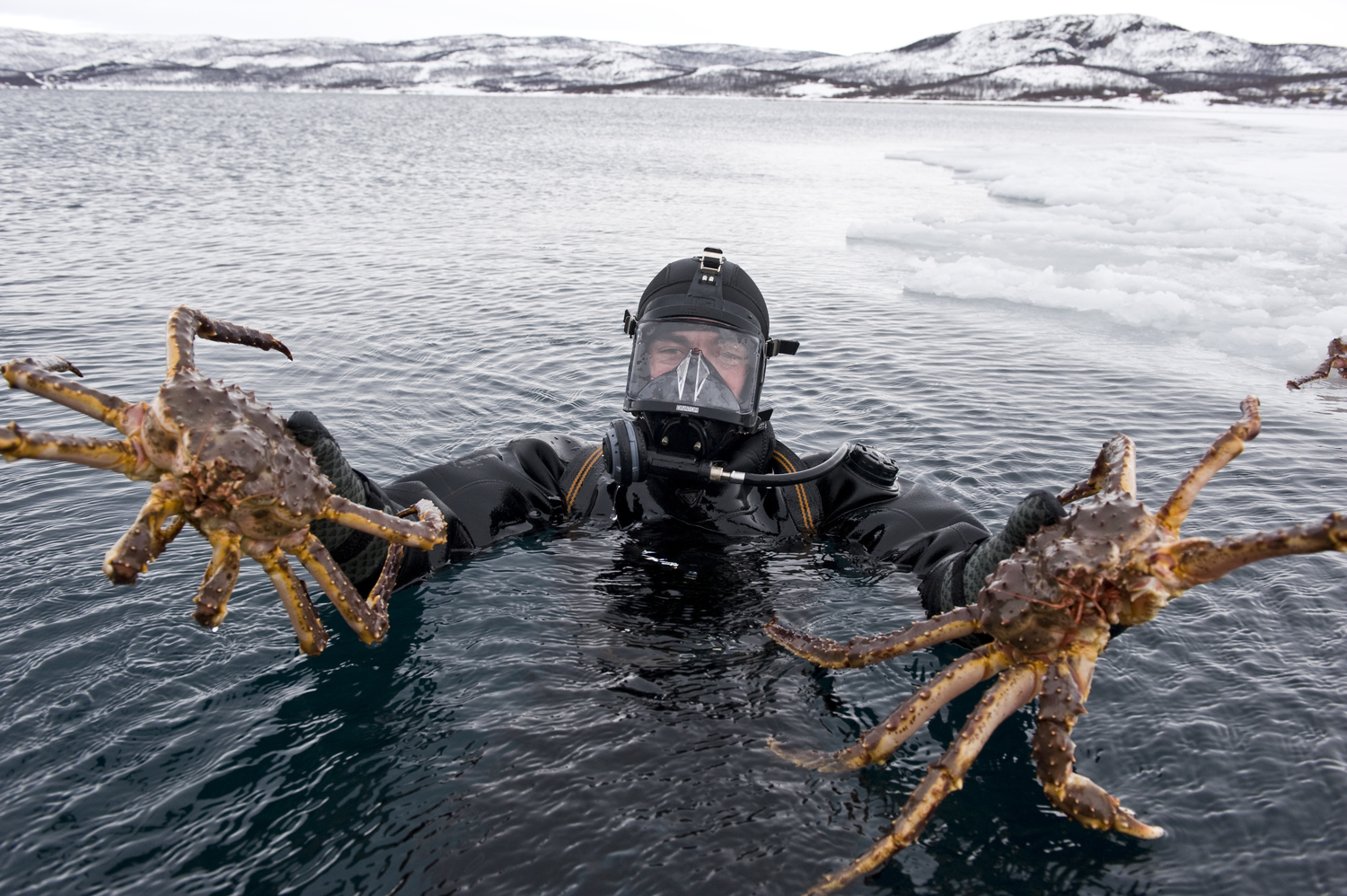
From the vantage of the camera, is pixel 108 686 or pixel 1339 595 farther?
pixel 1339 595

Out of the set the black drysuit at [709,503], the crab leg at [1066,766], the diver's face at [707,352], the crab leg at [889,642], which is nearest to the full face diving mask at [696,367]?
the diver's face at [707,352]

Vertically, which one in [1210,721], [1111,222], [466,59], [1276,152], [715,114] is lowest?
[1210,721]

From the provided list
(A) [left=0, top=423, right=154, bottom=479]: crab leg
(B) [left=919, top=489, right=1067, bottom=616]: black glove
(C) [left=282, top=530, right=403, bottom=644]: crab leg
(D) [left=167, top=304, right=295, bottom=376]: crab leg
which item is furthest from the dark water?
(D) [left=167, top=304, right=295, bottom=376]: crab leg

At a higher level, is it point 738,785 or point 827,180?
point 827,180

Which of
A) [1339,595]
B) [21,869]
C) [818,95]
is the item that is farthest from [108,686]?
[818,95]

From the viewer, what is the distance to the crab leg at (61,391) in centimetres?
249

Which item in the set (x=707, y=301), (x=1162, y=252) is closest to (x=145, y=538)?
(x=707, y=301)

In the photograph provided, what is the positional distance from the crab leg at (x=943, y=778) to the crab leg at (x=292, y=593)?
1.95 meters

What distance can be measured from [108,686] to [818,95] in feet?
480

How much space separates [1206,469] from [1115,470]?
328 millimetres

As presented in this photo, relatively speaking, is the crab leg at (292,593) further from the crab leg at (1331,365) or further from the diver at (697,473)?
the crab leg at (1331,365)

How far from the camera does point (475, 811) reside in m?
3.10

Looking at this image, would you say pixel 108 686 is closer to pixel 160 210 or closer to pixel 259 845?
pixel 259 845

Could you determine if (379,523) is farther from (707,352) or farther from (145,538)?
(707,352)
